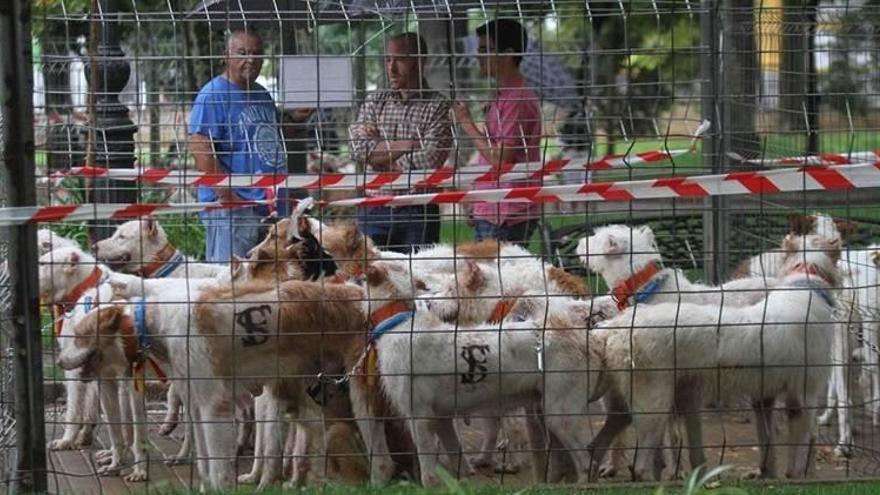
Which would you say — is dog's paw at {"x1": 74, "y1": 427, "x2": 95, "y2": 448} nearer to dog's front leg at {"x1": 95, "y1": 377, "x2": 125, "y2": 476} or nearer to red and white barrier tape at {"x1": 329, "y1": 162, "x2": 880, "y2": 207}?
dog's front leg at {"x1": 95, "y1": 377, "x2": 125, "y2": 476}

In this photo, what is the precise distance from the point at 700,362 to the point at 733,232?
2966mm

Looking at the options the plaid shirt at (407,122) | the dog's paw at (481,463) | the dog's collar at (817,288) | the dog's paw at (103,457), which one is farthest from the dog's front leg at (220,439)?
the dog's collar at (817,288)

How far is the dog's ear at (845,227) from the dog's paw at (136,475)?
4.21m

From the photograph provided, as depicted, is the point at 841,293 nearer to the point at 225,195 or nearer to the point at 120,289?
the point at 225,195

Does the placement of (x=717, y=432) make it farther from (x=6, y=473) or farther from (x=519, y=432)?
(x=6, y=473)

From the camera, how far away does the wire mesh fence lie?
7891 millimetres

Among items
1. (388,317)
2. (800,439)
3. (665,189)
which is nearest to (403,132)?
(388,317)

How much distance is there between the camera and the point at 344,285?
26.8 feet

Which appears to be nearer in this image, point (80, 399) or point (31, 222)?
point (31, 222)

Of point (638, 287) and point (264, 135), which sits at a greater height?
point (264, 135)

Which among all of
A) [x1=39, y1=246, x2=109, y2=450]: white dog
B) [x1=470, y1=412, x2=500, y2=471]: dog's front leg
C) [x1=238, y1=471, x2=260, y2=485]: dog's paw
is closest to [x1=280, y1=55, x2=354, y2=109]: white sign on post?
[x1=39, y1=246, x2=109, y2=450]: white dog

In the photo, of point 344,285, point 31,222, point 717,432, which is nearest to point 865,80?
point 717,432

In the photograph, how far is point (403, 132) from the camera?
10078 millimetres

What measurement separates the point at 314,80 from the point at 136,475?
246 centimetres
